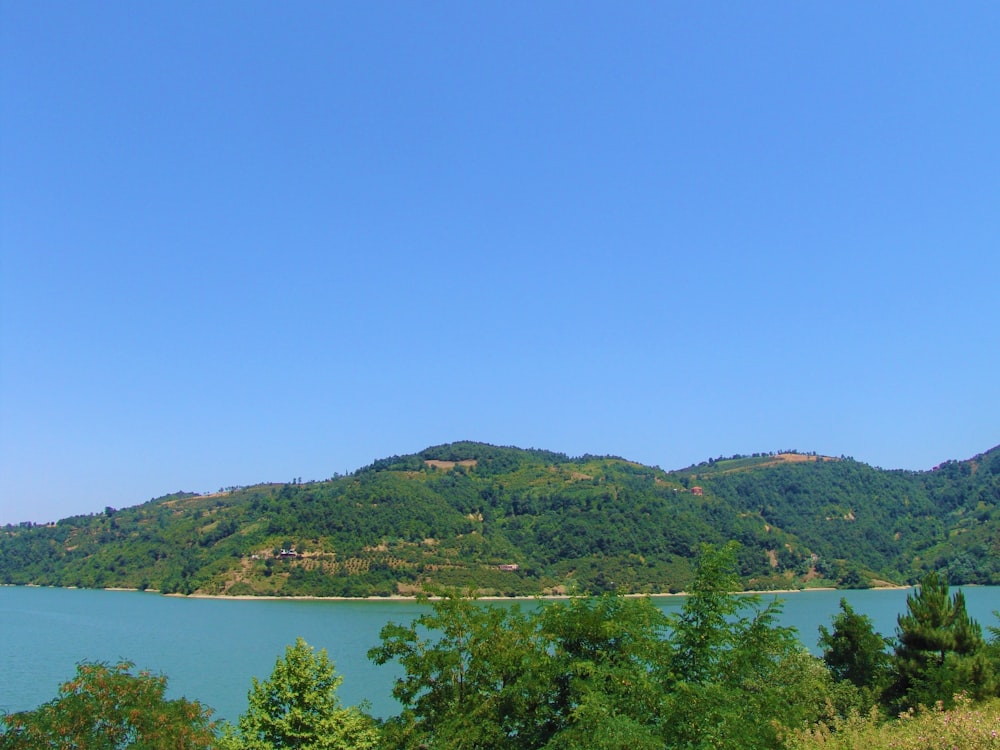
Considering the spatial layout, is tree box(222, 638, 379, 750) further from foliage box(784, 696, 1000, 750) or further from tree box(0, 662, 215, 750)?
foliage box(784, 696, 1000, 750)

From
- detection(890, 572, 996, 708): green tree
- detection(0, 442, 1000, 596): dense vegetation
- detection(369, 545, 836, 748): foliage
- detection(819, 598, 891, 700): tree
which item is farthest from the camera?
detection(0, 442, 1000, 596): dense vegetation

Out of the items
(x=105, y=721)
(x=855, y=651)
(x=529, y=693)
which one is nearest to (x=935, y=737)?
(x=529, y=693)

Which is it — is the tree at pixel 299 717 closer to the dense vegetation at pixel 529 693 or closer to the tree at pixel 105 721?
the dense vegetation at pixel 529 693

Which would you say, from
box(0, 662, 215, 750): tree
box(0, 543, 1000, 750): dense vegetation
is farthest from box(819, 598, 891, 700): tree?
box(0, 662, 215, 750): tree

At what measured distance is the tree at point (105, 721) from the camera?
13425 mm

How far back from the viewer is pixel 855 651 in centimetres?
2858

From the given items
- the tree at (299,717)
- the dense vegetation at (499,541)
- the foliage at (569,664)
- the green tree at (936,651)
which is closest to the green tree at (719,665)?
the foliage at (569,664)

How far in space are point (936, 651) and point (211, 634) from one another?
71.5 meters

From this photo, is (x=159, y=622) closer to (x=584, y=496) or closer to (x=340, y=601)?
(x=340, y=601)

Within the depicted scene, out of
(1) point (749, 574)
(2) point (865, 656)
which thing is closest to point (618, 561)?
(1) point (749, 574)

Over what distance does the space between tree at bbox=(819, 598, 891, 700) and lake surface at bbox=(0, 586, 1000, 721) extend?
2.39 m

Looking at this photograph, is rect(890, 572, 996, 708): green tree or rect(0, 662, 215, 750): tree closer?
rect(0, 662, 215, 750): tree

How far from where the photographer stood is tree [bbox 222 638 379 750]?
15.2 m

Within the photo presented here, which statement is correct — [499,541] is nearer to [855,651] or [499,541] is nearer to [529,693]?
[855,651]
